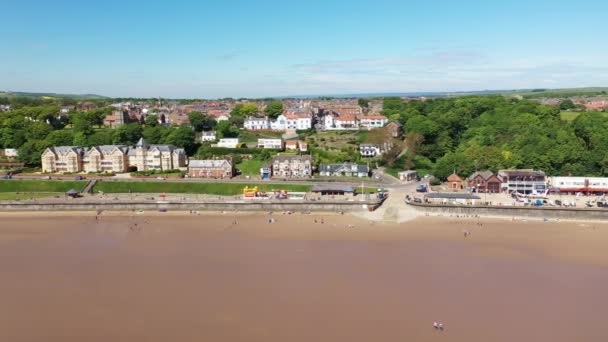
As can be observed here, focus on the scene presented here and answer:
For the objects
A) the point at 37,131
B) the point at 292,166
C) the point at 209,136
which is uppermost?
the point at 37,131

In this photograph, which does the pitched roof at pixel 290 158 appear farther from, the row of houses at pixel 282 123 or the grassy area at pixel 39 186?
the row of houses at pixel 282 123

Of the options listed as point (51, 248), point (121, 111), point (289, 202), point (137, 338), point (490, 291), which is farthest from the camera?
point (121, 111)

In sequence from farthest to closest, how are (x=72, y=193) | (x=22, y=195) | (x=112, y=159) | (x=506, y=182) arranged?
(x=112, y=159) → (x=22, y=195) → (x=72, y=193) → (x=506, y=182)

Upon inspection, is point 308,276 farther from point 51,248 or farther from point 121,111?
Result: point 121,111

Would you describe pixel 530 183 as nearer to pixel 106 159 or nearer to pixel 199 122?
pixel 106 159

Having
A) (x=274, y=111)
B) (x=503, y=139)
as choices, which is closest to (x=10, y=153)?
(x=274, y=111)

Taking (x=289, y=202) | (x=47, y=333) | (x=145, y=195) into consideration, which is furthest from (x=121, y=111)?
(x=47, y=333)
